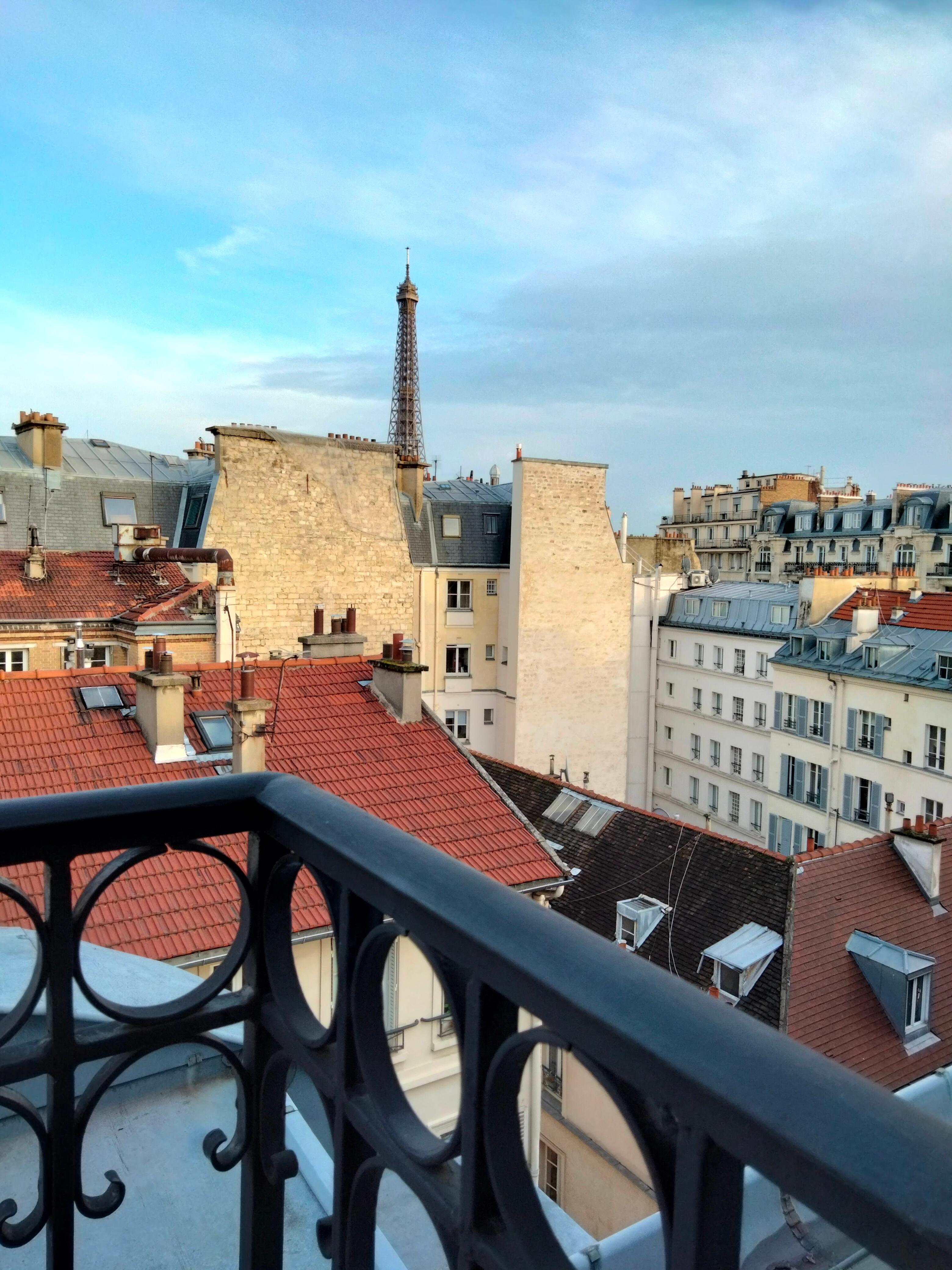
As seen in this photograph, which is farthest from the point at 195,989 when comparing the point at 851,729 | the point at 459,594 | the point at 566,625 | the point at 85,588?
A: the point at 566,625

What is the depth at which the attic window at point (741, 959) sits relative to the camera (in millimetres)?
14266

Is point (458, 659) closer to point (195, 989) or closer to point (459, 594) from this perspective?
point (459, 594)

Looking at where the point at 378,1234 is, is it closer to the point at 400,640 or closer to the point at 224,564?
the point at 400,640

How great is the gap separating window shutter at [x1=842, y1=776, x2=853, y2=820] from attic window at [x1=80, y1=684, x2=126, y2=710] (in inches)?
849

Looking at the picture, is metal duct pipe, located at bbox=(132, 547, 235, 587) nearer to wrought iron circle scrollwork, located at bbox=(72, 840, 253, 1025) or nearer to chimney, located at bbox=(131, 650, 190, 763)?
chimney, located at bbox=(131, 650, 190, 763)

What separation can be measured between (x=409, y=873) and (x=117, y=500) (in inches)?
984

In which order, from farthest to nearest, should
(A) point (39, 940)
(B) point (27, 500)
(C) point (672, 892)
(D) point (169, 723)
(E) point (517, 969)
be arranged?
(B) point (27, 500) → (C) point (672, 892) → (D) point (169, 723) → (A) point (39, 940) → (E) point (517, 969)

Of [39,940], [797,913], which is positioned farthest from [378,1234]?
[797,913]

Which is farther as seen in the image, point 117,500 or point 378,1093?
point 117,500

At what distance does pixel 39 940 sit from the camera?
1.56 metres

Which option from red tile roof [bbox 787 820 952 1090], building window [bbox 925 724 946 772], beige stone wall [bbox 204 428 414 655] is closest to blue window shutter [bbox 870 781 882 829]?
building window [bbox 925 724 946 772]

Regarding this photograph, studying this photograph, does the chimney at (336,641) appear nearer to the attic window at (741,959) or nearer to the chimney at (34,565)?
the chimney at (34,565)

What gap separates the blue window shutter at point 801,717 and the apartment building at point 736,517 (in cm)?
3834

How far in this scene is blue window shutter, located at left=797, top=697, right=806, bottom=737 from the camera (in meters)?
29.2
